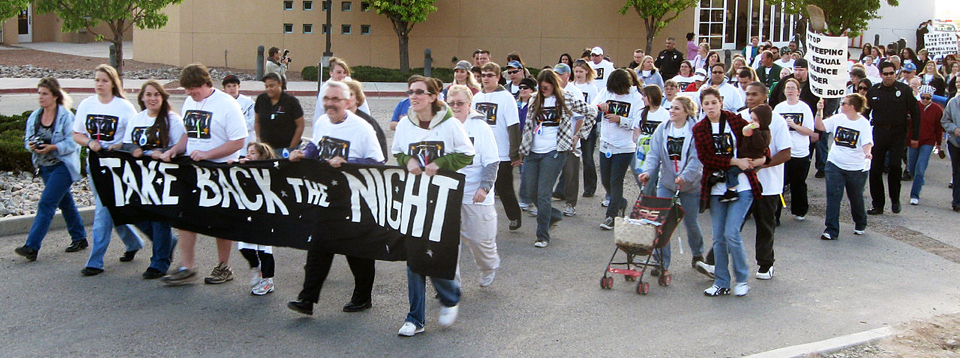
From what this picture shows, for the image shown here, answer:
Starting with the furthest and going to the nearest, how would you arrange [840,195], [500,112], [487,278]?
[840,195] < [500,112] < [487,278]

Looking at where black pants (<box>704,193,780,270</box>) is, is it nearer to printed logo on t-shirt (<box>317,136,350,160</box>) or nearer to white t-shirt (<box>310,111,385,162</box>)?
white t-shirt (<box>310,111,385,162</box>)

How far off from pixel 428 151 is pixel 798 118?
5446 mm

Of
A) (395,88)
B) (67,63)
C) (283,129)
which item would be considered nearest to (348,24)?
(395,88)

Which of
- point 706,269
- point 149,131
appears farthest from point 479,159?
point 149,131

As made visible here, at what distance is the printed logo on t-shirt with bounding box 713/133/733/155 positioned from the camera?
723 cm

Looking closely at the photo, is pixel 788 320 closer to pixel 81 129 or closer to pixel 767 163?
pixel 767 163

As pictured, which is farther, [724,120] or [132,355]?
[724,120]

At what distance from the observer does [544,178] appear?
8.82 metres

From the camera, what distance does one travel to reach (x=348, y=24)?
99.6 feet

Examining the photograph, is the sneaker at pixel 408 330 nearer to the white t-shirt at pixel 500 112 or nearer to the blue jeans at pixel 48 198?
the white t-shirt at pixel 500 112

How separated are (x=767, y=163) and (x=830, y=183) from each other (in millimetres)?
2819

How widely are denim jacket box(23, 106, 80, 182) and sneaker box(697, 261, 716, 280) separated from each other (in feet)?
18.1

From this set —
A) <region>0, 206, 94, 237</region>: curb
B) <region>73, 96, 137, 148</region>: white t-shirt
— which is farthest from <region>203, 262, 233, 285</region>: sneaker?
<region>0, 206, 94, 237</region>: curb

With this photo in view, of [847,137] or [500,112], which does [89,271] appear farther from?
[847,137]
